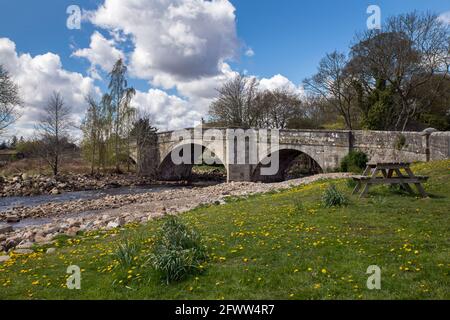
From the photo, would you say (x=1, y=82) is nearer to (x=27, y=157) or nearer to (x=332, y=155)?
(x=27, y=157)

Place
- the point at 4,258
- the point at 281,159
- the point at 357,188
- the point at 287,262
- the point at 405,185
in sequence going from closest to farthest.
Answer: the point at 287,262, the point at 4,258, the point at 405,185, the point at 357,188, the point at 281,159

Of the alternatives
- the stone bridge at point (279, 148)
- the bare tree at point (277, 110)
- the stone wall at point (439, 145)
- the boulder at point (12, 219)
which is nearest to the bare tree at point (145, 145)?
the stone bridge at point (279, 148)

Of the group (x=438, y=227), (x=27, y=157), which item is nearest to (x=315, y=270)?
(x=438, y=227)

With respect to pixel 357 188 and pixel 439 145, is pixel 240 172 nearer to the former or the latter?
pixel 439 145

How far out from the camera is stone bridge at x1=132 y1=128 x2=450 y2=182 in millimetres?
19375

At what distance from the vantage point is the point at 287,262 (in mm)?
5457

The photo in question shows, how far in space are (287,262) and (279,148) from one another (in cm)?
2270

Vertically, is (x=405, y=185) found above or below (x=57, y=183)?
above

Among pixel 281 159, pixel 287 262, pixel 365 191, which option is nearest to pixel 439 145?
pixel 365 191

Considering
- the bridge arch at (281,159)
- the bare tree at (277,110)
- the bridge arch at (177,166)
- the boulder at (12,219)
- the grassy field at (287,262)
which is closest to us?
the grassy field at (287,262)

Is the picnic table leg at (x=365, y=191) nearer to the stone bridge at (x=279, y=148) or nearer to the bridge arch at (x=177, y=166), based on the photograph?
the stone bridge at (x=279, y=148)

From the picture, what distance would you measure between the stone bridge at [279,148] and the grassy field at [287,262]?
16.4 ft

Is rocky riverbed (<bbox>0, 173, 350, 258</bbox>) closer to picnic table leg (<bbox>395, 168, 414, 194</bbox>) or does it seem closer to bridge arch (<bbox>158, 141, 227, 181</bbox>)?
picnic table leg (<bbox>395, 168, 414, 194</bbox>)

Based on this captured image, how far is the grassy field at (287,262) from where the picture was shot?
4602mm
